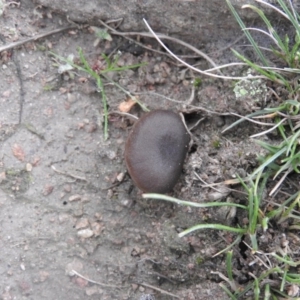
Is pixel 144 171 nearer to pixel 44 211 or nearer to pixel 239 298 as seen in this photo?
pixel 44 211

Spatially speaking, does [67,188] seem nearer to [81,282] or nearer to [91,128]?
[91,128]

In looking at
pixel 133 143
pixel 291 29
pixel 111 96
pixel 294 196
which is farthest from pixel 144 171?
pixel 291 29

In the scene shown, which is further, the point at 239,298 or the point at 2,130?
the point at 2,130

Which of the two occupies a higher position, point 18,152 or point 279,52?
point 279,52

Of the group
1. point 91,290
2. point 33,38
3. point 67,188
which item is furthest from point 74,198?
point 33,38

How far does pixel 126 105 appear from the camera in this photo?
3.38 meters

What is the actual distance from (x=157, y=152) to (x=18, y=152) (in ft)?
2.87

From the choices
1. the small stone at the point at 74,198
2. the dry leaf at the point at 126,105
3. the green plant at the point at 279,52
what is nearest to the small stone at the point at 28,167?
the small stone at the point at 74,198

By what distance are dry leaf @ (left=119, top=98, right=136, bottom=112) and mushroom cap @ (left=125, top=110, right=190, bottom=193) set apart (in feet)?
0.74

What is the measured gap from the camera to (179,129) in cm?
317

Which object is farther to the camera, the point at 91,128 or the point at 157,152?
the point at 91,128

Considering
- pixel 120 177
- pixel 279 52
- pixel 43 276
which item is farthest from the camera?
pixel 120 177

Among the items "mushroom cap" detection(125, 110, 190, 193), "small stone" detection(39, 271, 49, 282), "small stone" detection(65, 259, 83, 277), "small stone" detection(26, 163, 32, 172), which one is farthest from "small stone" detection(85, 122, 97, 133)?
"small stone" detection(39, 271, 49, 282)

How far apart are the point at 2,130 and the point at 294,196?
178 centimetres
